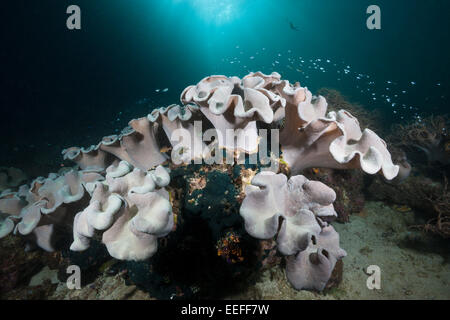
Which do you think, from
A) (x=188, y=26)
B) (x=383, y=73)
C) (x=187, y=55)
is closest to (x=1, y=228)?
(x=187, y=55)

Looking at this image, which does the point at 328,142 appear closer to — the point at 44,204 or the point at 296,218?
the point at 296,218

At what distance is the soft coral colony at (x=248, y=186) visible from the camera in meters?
1.78

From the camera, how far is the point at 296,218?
72.2 inches

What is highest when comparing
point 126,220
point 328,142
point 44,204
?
point 328,142

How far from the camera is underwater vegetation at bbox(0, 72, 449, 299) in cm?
183

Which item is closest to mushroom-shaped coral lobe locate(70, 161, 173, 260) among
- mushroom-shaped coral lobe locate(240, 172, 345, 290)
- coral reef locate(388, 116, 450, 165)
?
mushroom-shaped coral lobe locate(240, 172, 345, 290)

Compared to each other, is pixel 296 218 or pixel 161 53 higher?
pixel 161 53

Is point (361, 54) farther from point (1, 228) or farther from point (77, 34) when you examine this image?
point (1, 228)

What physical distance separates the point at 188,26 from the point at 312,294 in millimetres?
101137

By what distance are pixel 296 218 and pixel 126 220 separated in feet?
5.54

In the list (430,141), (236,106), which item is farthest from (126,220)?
(430,141)

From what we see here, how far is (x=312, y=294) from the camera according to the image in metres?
2.68

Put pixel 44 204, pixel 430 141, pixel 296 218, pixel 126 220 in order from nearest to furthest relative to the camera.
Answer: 1. pixel 296 218
2. pixel 126 220
3. pixel 44 204
4. pixel 430 141

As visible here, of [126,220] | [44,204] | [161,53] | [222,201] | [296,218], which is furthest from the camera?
→ [161,53]
